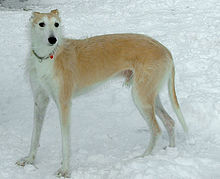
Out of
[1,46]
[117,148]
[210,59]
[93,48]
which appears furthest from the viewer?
[1,46]

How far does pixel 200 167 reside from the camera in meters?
3.88

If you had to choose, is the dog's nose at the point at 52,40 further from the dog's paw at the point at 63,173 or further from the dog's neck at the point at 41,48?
the dog's paw at the point at 63,173

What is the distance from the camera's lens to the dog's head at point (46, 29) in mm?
3660

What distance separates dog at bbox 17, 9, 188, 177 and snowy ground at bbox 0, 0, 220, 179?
273mm

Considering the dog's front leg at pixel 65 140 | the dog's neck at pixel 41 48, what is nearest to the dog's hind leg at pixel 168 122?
the dog's front leg at pixel 65 140

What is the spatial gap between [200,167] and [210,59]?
3893 mm

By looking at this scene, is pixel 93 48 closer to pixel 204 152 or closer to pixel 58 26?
pixel 58 26

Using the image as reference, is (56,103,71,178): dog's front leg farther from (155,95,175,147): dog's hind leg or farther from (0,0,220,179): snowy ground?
(155,95,175,147): dog's hind leg

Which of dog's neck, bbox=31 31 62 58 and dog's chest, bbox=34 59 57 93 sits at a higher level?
dog's neck, bbox=31 31 62 58

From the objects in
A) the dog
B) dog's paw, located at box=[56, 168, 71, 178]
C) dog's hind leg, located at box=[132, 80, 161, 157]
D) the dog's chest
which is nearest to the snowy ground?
dog's paw, located at box=[56, 168, 71, 178]

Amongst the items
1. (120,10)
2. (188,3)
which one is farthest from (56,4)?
(188,3)

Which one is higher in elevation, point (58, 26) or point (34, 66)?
point (58, 26)

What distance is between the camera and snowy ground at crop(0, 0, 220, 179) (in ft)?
13.1

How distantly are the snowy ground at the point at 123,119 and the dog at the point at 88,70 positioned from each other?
0.27 metres
